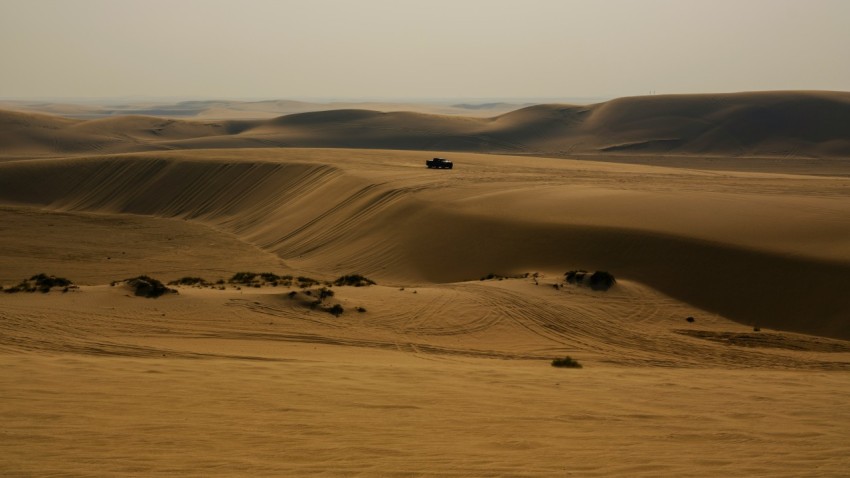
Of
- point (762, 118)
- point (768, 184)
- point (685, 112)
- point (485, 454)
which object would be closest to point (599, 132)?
point (685, 112)

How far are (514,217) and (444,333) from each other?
1068 centimetres

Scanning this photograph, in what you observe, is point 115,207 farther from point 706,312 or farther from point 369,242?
point 706,312

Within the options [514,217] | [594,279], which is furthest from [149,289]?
[514,217]

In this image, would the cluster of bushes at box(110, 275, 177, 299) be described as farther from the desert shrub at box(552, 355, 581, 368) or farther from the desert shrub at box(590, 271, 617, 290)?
the desert shrub at box(590, 271, 617, 290)

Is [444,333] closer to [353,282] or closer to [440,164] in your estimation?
[353,282]

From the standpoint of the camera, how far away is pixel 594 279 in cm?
1950

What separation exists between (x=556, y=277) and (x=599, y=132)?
62722 millimetres

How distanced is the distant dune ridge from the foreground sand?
36036 mm

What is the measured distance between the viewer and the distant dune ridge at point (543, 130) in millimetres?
70500

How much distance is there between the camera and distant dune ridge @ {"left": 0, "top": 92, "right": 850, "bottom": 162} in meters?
70.5

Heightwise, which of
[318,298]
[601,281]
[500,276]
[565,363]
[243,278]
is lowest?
[243,278]

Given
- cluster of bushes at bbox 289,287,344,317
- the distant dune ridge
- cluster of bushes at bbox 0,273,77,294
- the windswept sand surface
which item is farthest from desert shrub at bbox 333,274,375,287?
the distant dune ridge

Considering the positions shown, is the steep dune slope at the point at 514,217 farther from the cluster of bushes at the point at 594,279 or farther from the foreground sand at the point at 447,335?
the cluster of bushes at the point at 594,279

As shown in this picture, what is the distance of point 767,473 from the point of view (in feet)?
24.3
